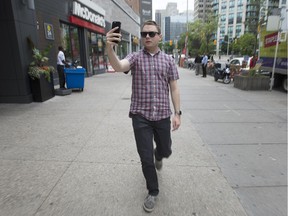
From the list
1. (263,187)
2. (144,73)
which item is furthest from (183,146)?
(144,73)

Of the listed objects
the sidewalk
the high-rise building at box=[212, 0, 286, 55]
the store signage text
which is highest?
the high-rise building at box=[212, 0, 286, 55]

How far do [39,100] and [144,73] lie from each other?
6.43 meters

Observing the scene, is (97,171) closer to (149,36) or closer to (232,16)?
(149,36)

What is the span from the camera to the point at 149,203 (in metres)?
2.64

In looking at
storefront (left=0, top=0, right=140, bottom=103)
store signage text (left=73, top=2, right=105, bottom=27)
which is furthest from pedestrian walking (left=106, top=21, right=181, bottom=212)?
store signage text (left=73, top=2, right=105, bottom=27)

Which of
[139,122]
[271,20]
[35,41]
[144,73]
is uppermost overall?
[271,20]

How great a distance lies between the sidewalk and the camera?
8.78ft

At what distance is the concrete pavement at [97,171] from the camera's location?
2.69m

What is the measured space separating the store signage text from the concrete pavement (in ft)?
31.9

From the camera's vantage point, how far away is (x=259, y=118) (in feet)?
20.5

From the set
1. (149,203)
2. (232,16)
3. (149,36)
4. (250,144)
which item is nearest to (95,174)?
(149,203)

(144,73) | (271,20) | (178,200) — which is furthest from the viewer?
(271,20)

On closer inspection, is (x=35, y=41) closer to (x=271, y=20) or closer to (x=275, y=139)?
(x=275, y=139)

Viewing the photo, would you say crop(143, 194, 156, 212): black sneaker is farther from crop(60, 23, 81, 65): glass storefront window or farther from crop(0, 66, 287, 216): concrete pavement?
crop(60, 23, 81, 65): glass storefront window
